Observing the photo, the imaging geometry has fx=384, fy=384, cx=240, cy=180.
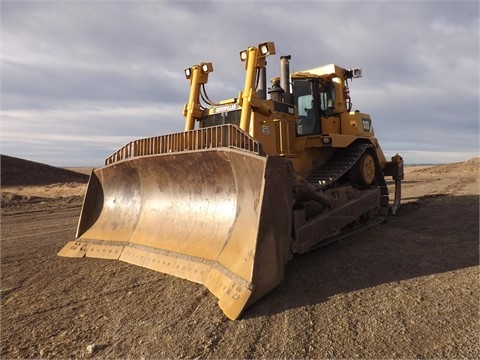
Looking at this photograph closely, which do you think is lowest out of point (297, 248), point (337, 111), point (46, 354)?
point (46, 354)

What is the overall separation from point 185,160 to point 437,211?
21.8ft

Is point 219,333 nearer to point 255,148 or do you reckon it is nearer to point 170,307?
point 170,307

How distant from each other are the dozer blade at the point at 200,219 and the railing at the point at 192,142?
0.12m

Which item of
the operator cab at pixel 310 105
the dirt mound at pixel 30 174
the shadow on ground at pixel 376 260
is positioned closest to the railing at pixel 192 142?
the shadow on ground at pixel 376 260

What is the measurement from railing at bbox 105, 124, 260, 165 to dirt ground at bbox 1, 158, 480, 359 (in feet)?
4.95

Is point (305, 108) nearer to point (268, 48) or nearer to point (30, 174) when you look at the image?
point (268, 48)

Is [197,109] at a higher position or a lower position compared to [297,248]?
higher

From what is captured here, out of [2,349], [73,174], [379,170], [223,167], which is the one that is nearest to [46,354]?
[2,349]

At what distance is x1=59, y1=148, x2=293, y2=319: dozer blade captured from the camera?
3.57 m

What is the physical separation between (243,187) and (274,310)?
1.34 meters

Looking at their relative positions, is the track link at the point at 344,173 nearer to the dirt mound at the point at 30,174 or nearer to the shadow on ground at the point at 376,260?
the shadow on ground at the point at 376,260

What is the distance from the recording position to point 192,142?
15.3 feet

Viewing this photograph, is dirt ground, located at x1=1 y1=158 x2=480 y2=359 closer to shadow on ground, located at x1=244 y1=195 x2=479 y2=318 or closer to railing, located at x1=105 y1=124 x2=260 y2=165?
shadow on ground, located at x1=244 y1=195 x2=479 y2=318

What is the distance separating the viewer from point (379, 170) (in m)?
7.81
